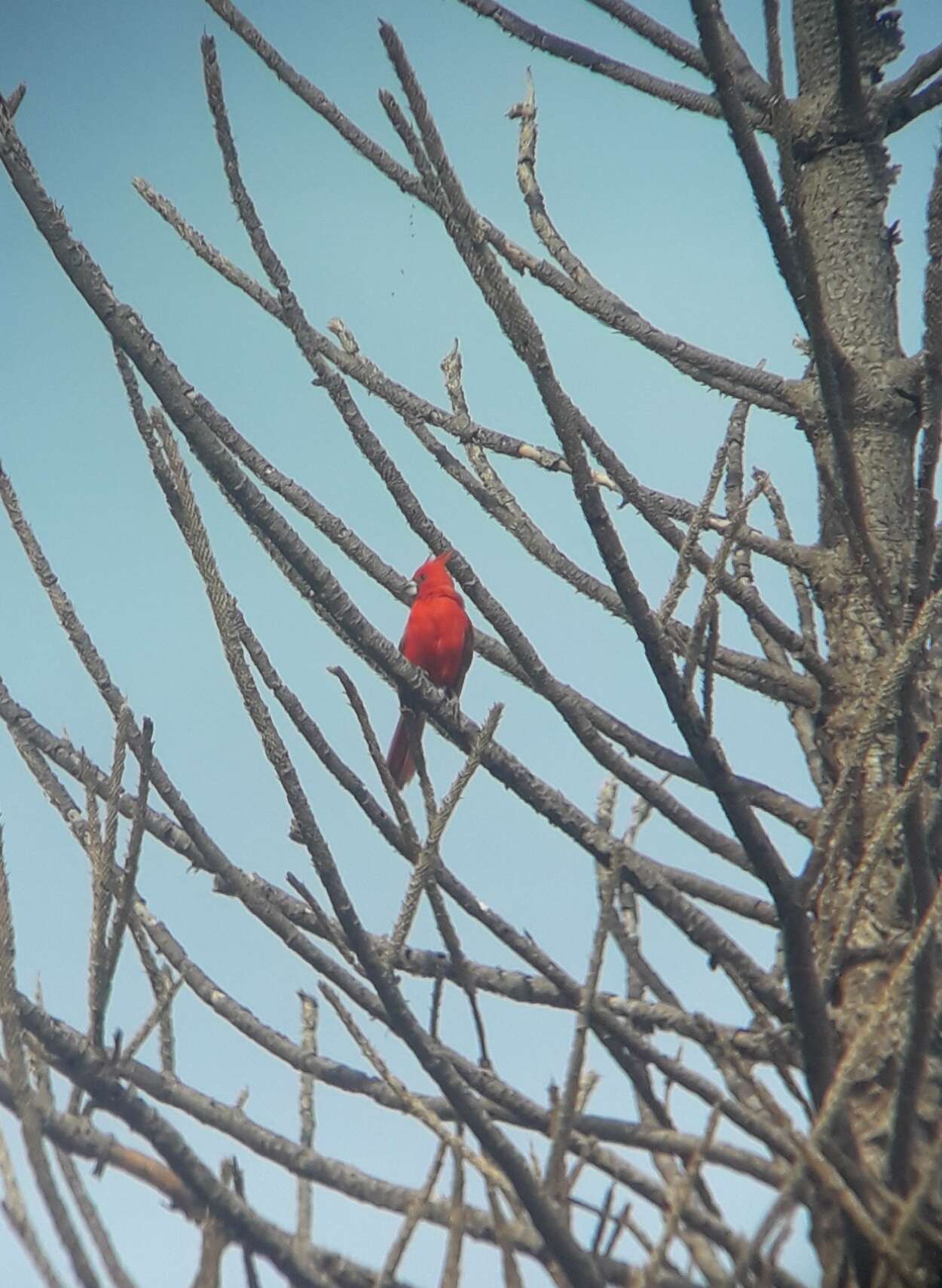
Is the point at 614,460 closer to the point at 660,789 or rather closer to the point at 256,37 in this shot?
the point at 660,789

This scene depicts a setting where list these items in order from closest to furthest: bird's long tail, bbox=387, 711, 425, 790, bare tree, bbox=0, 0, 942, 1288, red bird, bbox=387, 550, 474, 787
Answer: bare tree, bbox=0, 0, 942, 1288
bird's long tail, bbox=387, 711, 425, 790
red bird, bbox=387, 550, 474, 787

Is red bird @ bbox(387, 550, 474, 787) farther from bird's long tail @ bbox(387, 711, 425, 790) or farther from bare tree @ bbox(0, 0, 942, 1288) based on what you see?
bare tree @ bbox(0, 0, 942, 1288)

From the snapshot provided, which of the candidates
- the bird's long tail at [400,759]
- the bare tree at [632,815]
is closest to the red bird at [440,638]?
the bird's long tail at [400,759]

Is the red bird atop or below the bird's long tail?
atop

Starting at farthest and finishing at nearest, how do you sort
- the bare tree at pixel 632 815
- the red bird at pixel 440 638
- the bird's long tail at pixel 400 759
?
the red bird at pixel 440 638 → the bird's long tail at pixel 400 759 → the bare tree at pixel 632 815

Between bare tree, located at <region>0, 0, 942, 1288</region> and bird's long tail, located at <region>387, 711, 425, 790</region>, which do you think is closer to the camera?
bare tree, located at <region>0, 0, 942, 1288</region>

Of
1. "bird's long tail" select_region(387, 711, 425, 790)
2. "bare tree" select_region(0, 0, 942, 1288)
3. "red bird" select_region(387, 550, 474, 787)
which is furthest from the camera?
"red bird" select_region(387, 550, 474, 787)

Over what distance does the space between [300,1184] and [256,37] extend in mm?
2589

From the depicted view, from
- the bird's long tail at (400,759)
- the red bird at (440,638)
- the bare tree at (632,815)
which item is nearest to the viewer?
the bare tree at (632,815)

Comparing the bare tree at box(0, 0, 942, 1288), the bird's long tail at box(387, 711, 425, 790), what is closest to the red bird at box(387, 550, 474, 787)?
the bird's long tail at box(387, 711, 425, 790)

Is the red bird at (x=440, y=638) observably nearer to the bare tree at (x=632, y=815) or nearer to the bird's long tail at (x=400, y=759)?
the bird's long tail at (x=400, y=759)

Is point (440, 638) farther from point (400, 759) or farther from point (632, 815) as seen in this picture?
point (632, 815)

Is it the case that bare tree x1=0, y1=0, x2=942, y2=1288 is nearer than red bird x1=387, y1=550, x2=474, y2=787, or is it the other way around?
bare tree x1=0, y1=0, x2=942, y2=1288

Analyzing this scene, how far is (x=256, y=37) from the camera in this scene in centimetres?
358
